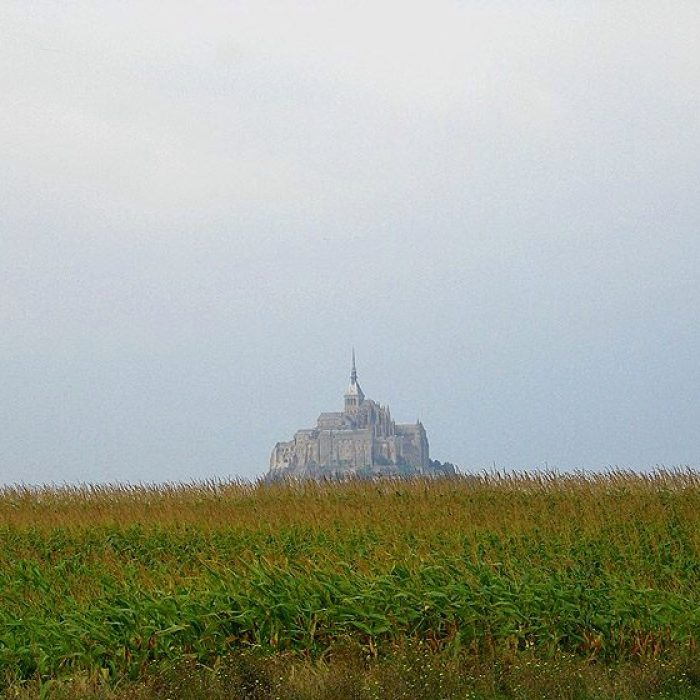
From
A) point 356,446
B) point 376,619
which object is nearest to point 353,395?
point 356,446

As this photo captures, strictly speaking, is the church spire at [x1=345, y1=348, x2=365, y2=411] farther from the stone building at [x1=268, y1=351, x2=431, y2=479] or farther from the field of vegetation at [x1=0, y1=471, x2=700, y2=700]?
the field of vegetation at [x1=0, y1=471, x2=700, y2=700]

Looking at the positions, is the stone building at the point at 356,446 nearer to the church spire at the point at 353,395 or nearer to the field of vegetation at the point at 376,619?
the church spire at the point at 353,395

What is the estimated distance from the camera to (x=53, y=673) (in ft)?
29.9

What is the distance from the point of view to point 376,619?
31.4ft

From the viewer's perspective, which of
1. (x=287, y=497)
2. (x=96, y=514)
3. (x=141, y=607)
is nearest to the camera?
(x=141, y=607)

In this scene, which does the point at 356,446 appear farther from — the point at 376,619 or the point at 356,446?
the point at 376,619

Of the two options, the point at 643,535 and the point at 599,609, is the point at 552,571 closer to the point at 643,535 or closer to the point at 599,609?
the point at 599,609

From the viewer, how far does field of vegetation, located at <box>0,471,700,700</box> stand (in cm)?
845

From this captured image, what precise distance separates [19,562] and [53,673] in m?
6.07

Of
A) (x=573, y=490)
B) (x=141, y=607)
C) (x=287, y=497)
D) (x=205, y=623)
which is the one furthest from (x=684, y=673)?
(x=287, y=497)

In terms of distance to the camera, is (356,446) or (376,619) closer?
(376,619)

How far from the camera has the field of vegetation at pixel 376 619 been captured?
845cm

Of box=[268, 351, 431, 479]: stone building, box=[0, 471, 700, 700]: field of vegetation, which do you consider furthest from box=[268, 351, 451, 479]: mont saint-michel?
box=[0, 471, 700, 700]: field of vegetation

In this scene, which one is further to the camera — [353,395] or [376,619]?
[353,395]
